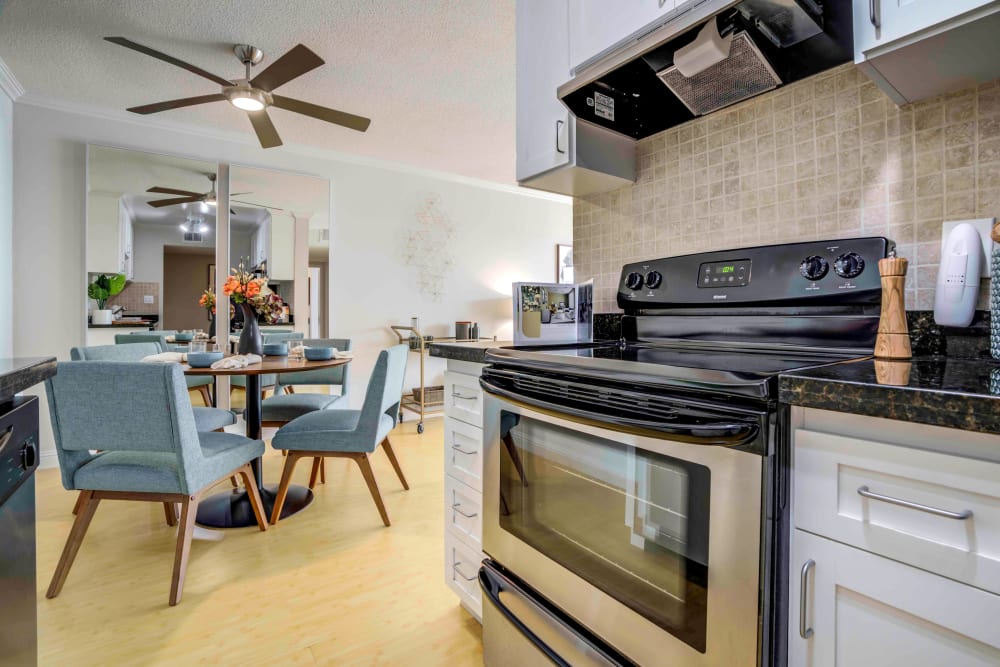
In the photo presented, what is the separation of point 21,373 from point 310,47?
8.19 feet

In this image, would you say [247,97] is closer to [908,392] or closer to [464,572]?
[464,572]

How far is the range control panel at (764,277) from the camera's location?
112cm

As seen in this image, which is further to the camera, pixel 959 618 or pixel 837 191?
pixel 837 191

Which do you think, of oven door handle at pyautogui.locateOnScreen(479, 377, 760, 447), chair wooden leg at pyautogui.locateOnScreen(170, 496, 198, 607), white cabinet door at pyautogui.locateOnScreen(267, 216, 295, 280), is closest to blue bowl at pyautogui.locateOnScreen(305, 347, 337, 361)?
chair wooden leg at pyautogui.locateOnScreen(170, 496, 198, 607)

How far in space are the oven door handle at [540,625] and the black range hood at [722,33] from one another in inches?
55.7

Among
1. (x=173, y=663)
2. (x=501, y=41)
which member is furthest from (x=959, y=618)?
(x=501, y=41)

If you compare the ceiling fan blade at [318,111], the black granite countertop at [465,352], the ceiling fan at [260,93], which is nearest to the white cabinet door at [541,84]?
the black granite countertop at [465,352]

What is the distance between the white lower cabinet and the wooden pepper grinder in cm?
97

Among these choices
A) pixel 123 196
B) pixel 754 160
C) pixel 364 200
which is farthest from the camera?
pixel 364 200

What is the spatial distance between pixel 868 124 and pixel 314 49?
2.68 meters

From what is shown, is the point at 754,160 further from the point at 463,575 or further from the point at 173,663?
the point at 173,663

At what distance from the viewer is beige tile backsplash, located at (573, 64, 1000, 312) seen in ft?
3.50

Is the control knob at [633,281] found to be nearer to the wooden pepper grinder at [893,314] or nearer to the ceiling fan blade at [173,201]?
the wooden pepper grinder at [893,314]

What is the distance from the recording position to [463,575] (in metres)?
1.60
